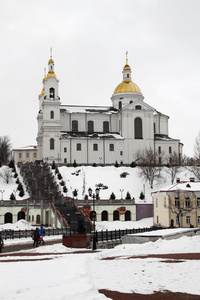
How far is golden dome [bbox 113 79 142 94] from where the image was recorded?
93250 millimetres

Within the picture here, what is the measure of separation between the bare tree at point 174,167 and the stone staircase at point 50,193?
67.2 ft

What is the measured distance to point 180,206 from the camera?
5212cm

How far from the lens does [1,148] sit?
379 ft

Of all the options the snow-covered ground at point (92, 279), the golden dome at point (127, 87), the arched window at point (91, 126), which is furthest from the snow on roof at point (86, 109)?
the snow-covered ground at point (92, 279)

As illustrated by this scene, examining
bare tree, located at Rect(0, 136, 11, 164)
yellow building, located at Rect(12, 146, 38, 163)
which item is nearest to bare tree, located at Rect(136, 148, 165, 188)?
bare tree, located at Rect(0, 136, 11, 164)

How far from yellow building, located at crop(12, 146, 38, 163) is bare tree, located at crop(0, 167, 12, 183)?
54.0 m

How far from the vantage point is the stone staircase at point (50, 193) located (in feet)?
161

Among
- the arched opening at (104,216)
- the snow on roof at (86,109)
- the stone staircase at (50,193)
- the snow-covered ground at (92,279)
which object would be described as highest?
the snow on roof at (86,109)

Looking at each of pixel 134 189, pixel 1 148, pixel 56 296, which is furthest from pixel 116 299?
pixel 1 148

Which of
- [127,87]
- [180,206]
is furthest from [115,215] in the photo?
[127,87]

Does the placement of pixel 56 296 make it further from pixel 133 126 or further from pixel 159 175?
pixel 133 126

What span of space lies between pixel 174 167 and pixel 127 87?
1044 inches

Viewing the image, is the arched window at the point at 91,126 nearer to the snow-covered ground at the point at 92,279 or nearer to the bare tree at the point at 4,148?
the bare tree at the point at 4,148

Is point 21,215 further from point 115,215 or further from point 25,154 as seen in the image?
point 25,154
